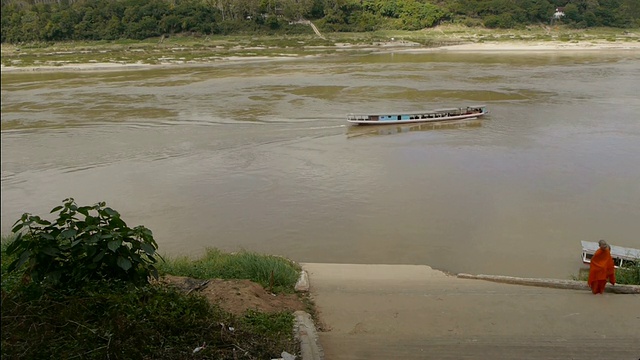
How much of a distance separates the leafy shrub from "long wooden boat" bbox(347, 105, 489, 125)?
16921 mm

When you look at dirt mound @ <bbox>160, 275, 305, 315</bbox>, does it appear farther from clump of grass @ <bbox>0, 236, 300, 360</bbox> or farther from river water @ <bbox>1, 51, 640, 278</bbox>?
river water @ <bbox>1, 51, 640, 278</bbox>

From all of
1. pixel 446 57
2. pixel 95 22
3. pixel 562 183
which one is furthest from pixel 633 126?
pixel 95 22

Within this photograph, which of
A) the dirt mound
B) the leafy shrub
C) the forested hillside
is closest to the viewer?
the leafy shrub

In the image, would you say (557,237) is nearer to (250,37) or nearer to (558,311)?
(558,311)

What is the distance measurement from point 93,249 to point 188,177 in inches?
437

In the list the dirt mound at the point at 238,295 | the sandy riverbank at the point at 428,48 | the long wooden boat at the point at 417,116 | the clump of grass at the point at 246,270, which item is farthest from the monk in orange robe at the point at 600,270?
the sandy riverbank at the point at 428,48

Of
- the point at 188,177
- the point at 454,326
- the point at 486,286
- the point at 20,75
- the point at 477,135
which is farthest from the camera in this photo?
the point at 20,75

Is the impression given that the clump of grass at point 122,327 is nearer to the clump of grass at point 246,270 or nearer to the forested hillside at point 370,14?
the clump of grass at point 246,270

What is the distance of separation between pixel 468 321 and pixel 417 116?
637 inches

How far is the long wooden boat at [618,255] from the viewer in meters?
9.09

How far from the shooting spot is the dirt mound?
593cm

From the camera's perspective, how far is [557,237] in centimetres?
1090

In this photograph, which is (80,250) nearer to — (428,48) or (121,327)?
(121,327)

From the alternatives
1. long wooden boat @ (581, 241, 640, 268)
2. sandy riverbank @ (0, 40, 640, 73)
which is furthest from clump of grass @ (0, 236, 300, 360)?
sandy riverbank @ (0, 40, 640, 73)
